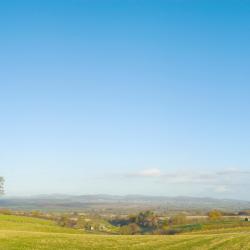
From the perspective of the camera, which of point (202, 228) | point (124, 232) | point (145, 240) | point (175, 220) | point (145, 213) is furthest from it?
point (145, 213)

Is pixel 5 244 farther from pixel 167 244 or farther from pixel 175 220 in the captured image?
pixel 175 220

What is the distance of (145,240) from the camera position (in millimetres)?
47281

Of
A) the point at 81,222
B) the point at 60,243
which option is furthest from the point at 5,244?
the point at 81,222

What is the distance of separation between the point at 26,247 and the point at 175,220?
7355cm

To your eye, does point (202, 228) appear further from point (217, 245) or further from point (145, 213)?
point (145, 213)

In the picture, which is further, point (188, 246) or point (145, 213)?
point (145, 213)

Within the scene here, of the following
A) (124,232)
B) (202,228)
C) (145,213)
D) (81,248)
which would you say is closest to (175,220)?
(145,213)

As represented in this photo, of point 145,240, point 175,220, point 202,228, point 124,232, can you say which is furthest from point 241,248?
point 175,220

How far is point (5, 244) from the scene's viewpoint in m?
42.2

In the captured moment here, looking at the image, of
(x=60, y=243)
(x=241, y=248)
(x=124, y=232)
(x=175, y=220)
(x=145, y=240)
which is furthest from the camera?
(x=175, y=220)

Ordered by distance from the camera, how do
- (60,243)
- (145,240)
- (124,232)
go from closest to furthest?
(60,243) → (145,240) → (124,232)

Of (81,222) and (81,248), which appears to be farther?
(81,222)

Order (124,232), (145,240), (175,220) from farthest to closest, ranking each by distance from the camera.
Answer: (175,220)
(124,232)
(145,240)

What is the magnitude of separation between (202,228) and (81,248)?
39.0m
